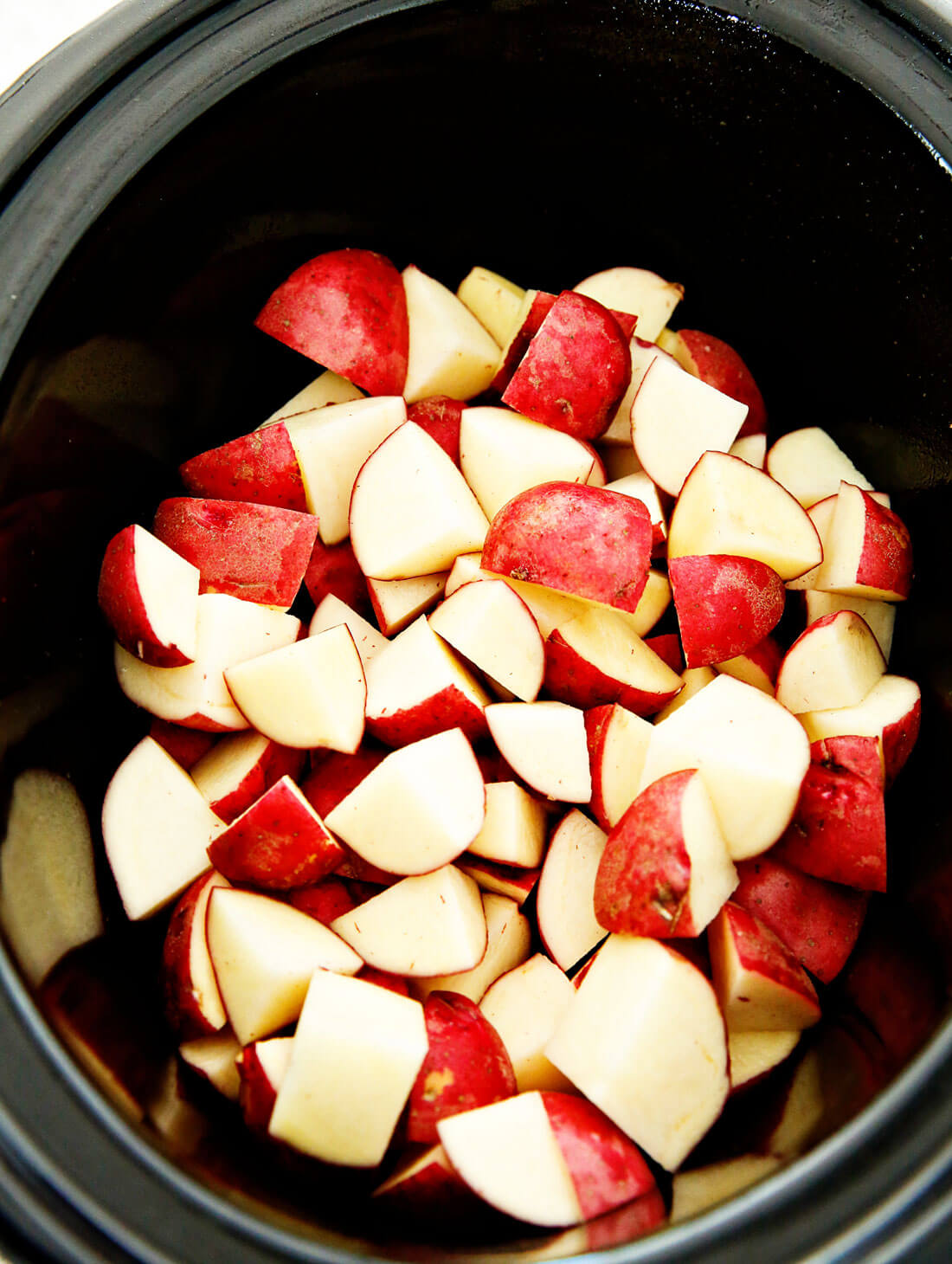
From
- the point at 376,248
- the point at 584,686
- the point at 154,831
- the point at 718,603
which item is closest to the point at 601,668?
the point at 584,686

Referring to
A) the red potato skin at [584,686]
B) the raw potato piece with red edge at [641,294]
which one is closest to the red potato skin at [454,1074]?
the red potato skin at [584,686]

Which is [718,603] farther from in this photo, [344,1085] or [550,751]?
[344,1085]

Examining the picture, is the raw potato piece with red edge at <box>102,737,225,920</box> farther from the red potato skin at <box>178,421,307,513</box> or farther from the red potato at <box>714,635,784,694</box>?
the red potato at <box>714,635,784,694</box>

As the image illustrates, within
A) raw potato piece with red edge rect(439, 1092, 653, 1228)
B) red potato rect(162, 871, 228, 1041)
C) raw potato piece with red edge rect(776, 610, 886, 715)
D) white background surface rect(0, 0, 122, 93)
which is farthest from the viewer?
white background surface rect(0, 0, 122, 93)

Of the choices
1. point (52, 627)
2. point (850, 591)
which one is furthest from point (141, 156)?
point (850, 591)

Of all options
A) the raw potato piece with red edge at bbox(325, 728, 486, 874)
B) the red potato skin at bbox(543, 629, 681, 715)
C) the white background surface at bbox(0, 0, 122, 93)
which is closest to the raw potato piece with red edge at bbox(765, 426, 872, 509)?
the red potato skin at bbox(543, 629, 681, 715)
